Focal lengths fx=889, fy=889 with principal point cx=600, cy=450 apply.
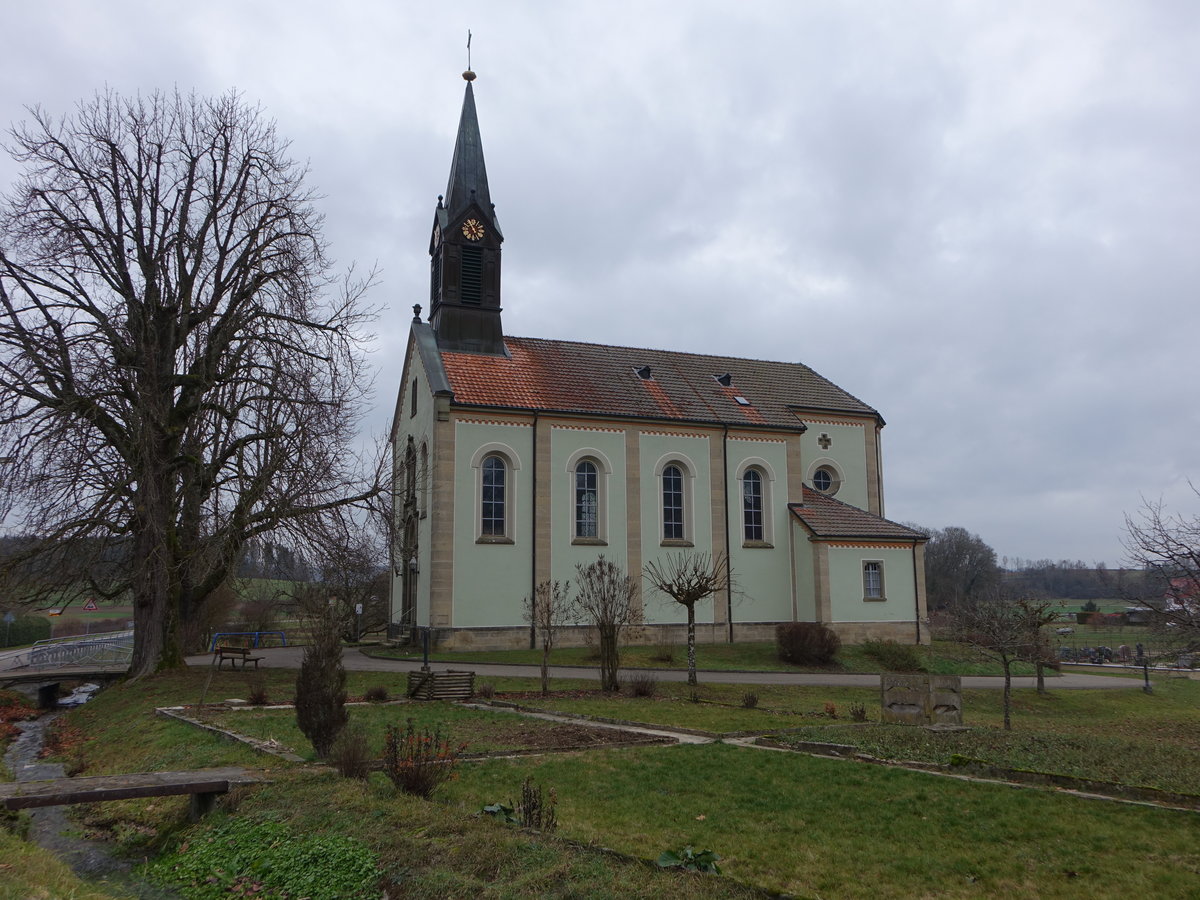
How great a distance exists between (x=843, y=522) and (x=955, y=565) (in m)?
59.6

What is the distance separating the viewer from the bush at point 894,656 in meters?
29.0

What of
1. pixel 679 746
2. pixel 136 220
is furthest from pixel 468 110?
pixel 679 746

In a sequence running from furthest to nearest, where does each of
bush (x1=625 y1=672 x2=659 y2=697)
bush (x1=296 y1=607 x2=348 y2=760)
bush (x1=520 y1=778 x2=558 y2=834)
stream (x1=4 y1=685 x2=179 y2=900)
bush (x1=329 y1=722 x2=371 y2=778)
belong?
1. bush (x1=625 y1=672 x2=659 y2=697)
2. bush (x1=296 y1=607 x2=348 y2=760)
3. bush (x1=329 y1=722 x2=371 y2=778)
4. stream (x1=4 y1=685 x2=179 y2=900)
5. bush (x1=520 y1=778 x2=558 y2=834)

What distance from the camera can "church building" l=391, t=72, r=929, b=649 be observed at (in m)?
30.6

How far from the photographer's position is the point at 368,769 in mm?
10430

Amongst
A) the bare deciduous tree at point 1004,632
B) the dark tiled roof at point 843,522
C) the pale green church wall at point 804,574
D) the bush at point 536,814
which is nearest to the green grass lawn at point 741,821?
the bush at point 536,814

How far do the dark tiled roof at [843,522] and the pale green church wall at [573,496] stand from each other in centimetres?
734

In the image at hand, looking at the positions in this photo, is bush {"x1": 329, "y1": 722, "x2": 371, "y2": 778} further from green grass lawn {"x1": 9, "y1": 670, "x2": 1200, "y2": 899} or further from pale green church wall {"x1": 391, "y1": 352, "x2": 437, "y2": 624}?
pale green church wall {"x1": 391, "y1": 352, "x2": 437, "y2": 624}

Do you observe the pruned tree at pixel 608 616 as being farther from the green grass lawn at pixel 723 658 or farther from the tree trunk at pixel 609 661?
the green grass lawn at pixel 723 658

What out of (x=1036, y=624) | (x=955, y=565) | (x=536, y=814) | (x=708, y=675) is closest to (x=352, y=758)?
(x=536, y=814)

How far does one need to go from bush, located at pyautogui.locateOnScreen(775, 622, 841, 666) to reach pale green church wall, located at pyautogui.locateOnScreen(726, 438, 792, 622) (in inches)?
183

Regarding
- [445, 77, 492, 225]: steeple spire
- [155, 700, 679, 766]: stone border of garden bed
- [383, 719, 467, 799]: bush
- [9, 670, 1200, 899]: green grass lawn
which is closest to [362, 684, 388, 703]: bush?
[9, 670, 1200, 899]: green grass lawn

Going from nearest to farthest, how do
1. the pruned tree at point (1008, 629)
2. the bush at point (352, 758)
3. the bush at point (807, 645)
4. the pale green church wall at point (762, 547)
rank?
1. the bush at point (352, 758)
2. the pruned tree at point (1008, 629)
3. the bush at point (807, 645)
4. the pale green church wall at point (762, 547)

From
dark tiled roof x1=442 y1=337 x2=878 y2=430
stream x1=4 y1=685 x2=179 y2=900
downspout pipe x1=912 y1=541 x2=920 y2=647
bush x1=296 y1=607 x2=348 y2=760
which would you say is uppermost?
dark tiled roof x1=442 y1=337 x2=878 y2=430
